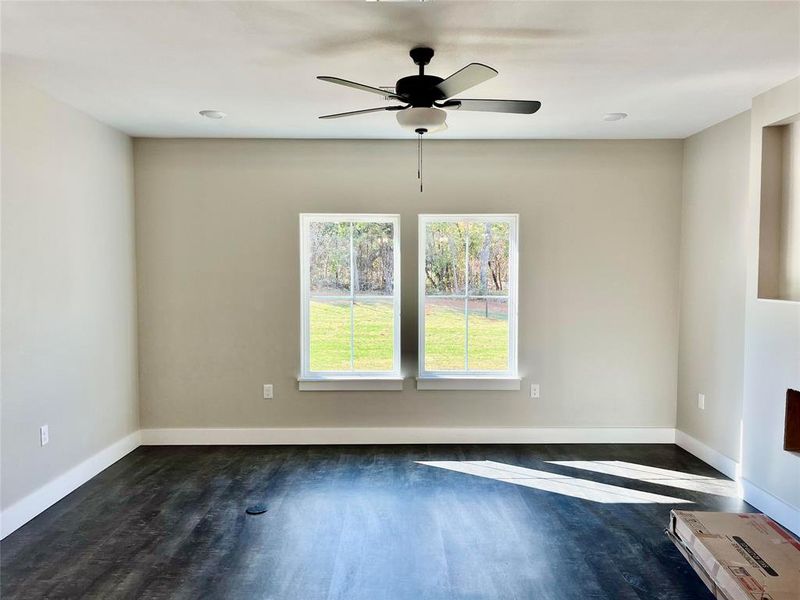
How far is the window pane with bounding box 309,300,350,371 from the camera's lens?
4.25 m

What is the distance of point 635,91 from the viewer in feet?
9.76

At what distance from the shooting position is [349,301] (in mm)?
4250

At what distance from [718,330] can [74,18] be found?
4.40 meters

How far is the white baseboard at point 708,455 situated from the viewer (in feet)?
11.4

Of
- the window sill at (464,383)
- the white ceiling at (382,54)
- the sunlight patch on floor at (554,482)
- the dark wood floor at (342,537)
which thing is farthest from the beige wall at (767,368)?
the window sill at (464,383)

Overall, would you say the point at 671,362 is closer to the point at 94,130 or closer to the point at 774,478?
the point at 774,478

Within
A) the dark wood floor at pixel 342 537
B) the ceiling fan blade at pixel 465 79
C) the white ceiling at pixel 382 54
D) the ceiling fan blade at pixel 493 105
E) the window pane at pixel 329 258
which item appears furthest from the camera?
the window pane at pixel 329 258

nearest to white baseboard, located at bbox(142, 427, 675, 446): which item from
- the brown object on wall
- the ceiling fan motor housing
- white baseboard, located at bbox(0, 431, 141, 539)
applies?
white baseboard, located at bbox(0, 431, 141, 539)

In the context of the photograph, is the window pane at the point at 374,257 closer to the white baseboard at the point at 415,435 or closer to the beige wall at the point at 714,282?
the white baseboard at the point at 415,435

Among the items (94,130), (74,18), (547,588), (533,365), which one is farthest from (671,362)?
(94,130)

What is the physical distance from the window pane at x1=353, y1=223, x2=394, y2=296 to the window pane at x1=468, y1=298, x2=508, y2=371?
798mm

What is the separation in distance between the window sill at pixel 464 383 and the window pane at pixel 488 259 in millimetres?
756

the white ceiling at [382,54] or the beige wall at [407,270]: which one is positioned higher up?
the white ceiling at [382,54]

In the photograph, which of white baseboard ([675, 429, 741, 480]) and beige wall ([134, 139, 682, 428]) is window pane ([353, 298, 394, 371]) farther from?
white baseboard ([675, 429, 741, 480])
